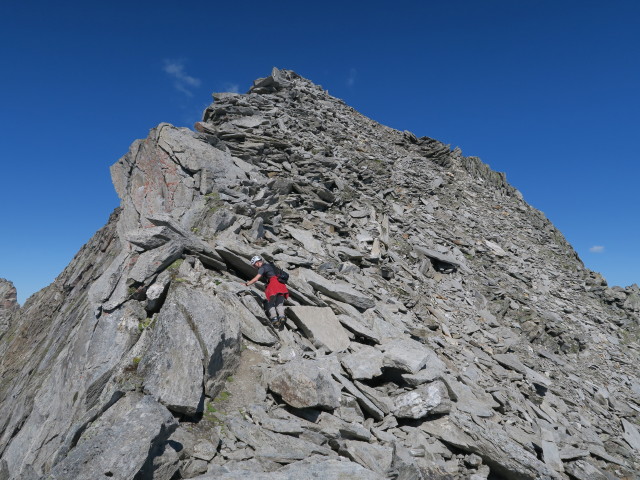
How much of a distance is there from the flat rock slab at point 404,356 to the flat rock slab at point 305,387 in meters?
2.27

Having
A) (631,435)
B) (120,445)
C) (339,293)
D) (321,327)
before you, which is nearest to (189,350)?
(120,445)

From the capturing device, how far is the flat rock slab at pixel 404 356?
978 cm

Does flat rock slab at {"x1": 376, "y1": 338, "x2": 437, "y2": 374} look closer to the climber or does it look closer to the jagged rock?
the jagged rock

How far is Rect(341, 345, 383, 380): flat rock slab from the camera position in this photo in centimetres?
943

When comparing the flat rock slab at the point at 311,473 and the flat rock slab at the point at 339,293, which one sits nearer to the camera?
the flat rock slab at the point at 311,473

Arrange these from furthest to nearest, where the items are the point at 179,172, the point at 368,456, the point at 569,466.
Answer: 1. the point at 179,172
2. the point at 569,466
3. the point at 368,456

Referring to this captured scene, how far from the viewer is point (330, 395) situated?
7.89 m

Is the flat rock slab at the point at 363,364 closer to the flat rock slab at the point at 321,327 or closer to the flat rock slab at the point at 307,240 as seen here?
the flat rock slab at the point at 321,327

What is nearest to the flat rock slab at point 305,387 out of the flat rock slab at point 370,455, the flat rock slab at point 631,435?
the flat rock slab at point 370,455

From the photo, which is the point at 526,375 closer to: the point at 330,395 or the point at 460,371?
the point at 460,371

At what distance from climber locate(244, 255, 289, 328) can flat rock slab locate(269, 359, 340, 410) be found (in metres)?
2.43

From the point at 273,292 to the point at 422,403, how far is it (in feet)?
16.6

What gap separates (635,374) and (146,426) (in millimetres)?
26116

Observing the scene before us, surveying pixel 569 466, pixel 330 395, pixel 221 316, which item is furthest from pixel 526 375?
pixel 221 316
